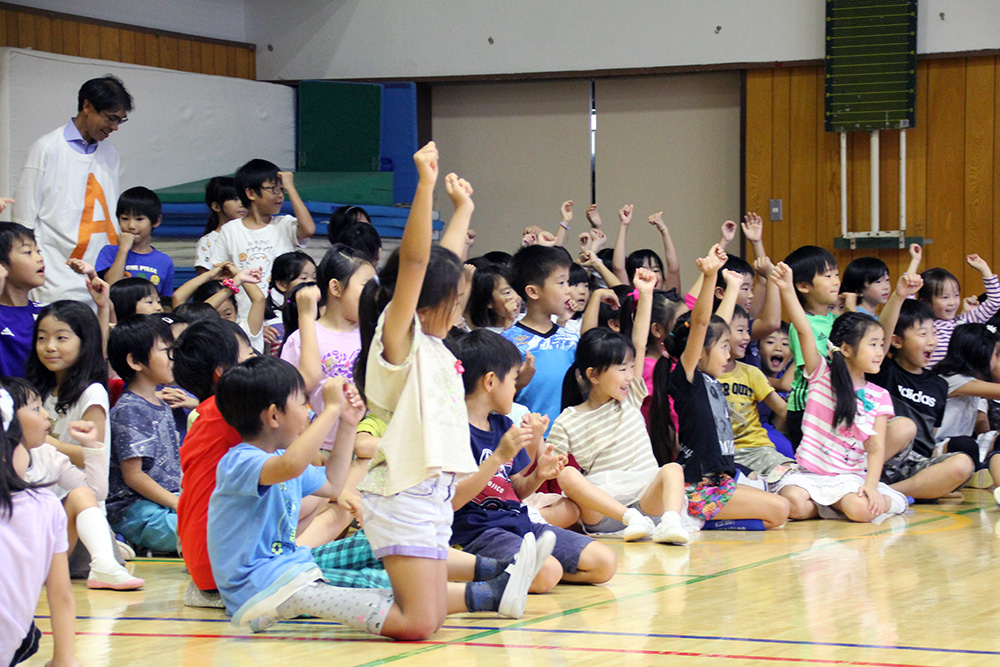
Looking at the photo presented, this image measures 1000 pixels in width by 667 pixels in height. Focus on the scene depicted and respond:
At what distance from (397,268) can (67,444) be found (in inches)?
58.8

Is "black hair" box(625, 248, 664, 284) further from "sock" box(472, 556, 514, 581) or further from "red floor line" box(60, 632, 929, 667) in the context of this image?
"red floor line" box(60, 632, 929, 667)

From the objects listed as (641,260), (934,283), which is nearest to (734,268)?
(641,260)

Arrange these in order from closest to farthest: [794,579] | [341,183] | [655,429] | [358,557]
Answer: [358,557] → [794,579] → [655,429] → [341,183]

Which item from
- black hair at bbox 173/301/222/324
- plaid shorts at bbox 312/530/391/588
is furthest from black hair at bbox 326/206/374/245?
plaid shorts at bbox 312/530/391/588

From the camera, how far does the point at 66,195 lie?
17.7 feet

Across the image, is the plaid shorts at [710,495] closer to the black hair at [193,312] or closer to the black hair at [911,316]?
the black hair at [911,316]

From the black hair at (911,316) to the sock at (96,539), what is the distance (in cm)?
352

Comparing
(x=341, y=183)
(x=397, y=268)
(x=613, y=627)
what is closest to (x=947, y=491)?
(x=613, y=627)

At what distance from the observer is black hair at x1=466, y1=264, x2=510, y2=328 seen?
187 inches

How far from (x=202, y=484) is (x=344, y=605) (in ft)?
2.01

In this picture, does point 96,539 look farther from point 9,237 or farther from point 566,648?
point 566,648

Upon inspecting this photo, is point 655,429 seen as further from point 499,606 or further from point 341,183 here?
point 341,183

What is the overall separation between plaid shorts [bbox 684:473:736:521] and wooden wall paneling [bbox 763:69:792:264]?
3.88m

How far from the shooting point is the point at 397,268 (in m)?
2.75
